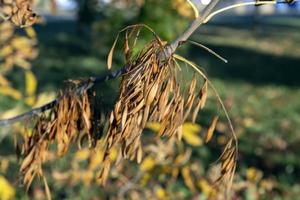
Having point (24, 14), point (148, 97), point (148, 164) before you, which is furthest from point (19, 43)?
point (148, 97)

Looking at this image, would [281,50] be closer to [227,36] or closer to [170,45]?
[227,36]

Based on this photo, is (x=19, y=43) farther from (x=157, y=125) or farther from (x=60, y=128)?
(x=60, y=128)

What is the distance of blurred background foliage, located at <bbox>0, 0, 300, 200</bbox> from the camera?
160 inches

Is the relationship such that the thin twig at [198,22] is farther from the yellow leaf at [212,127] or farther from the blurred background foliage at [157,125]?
the blurred background foliage at [157,125]

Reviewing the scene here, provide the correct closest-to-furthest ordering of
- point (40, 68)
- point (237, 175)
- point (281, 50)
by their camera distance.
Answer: point (237, 175) → point (40, 68) → point (281, 50)

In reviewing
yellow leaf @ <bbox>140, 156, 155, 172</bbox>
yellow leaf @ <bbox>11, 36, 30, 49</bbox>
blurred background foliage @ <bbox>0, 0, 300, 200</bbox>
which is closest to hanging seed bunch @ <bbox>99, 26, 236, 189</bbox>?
blurred background foliage @ <bbox>0, 0, 300, 200</bbox>

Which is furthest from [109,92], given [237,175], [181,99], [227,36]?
[227,36]

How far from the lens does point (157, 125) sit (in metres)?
3.44

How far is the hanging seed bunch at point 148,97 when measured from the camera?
1.42m

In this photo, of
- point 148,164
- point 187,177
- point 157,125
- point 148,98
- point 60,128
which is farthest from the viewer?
point 187,177

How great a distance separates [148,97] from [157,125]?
2040 millimetres

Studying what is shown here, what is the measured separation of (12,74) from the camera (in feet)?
41.2

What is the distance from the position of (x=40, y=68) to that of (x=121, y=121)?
1347cm

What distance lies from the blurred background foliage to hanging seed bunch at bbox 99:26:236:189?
0.37m
